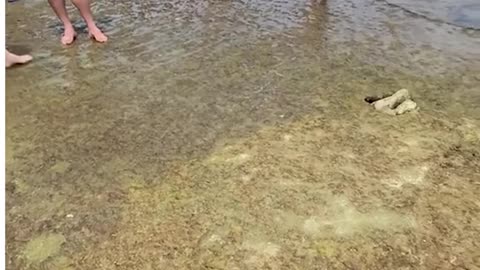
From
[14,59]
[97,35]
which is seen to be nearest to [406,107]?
[97,35]

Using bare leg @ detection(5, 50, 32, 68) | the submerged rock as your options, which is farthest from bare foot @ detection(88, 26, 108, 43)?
the submerged rock

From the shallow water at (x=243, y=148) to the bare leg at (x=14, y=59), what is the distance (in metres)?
0.05

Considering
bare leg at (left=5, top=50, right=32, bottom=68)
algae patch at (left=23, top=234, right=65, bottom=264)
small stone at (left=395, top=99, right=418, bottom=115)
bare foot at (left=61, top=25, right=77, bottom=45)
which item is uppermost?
algae patch at (left=23, top=234, right=65, bottom=264)

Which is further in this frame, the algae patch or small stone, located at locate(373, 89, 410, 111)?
small stone, located at locate(373, 89, 410, 111)

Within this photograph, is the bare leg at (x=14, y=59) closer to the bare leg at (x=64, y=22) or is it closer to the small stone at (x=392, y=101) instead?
the bare leg at (x=64, y=22)

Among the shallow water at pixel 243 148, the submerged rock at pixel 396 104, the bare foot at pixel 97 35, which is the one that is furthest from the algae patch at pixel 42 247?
the bare foot at pixel 97 35

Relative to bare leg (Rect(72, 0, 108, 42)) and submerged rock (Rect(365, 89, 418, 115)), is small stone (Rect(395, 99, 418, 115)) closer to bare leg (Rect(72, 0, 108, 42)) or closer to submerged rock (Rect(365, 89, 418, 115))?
submerged rock (Rect(365, 89, 418, 115))

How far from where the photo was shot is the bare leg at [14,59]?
3.54m

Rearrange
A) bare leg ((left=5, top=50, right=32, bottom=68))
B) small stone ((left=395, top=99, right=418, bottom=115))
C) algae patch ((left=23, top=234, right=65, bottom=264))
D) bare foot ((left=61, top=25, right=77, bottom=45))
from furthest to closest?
bare foot ((left=61, top=25, right=77, bottom=45)), bare leg ((left=5, top=50, right=32, bottom=68)), small stone ((left=395, top=99, right=418, bottom=115)), algae patch ((left=23, top=234, right=65, bottom=264))

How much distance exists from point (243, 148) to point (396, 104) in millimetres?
871

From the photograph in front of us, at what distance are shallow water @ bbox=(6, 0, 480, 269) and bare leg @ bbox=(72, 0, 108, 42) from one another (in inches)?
3.6

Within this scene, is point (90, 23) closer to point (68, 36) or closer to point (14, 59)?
point (68, 36)

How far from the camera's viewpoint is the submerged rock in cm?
301

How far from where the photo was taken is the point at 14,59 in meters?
3.58
